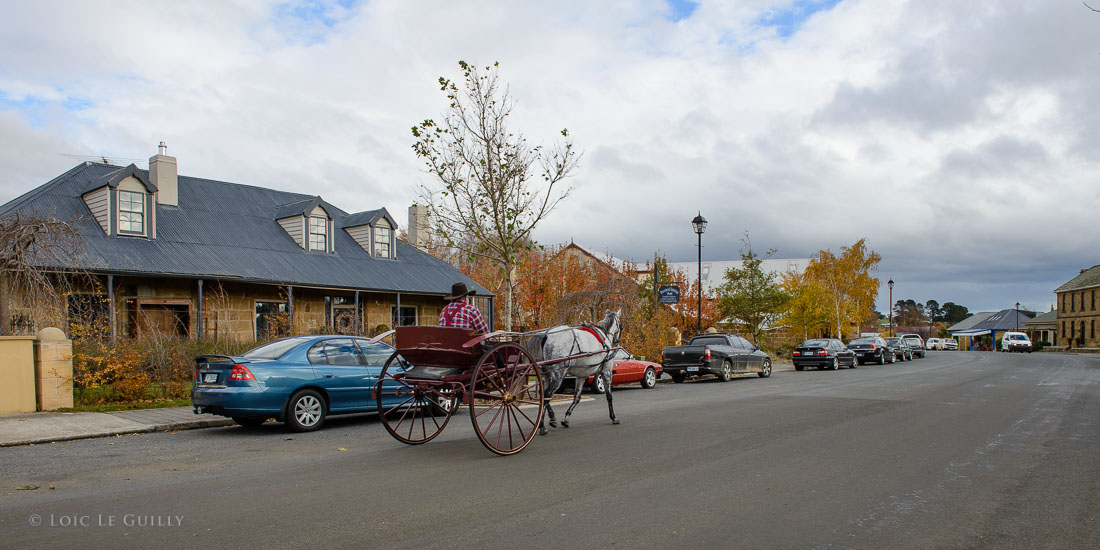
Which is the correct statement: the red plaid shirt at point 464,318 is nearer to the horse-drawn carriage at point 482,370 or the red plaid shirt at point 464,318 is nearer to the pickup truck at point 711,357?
the horse-drawn carriage at point 482,370

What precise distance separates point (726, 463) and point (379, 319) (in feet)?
74.9

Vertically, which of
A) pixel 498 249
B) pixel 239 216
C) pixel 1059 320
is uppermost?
pixel 239 216

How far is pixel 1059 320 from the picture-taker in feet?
273

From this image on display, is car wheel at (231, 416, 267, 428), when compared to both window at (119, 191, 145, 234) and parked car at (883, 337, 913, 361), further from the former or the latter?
parked car at (883, 337, 913, 361)

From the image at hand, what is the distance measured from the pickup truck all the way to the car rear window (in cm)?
1415

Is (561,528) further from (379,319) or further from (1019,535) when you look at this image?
(379,319)

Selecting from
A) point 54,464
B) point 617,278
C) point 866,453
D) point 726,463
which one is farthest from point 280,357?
point 617,278

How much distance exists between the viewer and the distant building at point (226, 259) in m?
21.6

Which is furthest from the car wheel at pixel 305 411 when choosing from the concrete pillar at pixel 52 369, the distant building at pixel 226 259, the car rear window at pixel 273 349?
the distant building at pixel 226 259

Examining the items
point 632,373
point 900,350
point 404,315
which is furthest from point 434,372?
point 900,350

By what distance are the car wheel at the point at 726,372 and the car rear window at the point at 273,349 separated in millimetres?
15354

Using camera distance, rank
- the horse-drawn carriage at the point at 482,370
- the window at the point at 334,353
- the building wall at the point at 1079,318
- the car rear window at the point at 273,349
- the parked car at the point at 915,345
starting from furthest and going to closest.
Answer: the building wall at the point at 1079,318 → the parked car at the point at 915,345 → the window at the point at 334,353 → the car rear window at the point at 273,349 → the horse-drawn carriage at the point at 482,370

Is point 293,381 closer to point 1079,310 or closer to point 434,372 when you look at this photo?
point 434,372

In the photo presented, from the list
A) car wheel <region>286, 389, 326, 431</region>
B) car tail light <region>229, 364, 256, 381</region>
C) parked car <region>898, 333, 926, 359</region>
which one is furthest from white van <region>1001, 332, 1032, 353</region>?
car tail light <region>229, 364, 256, 381</region>
